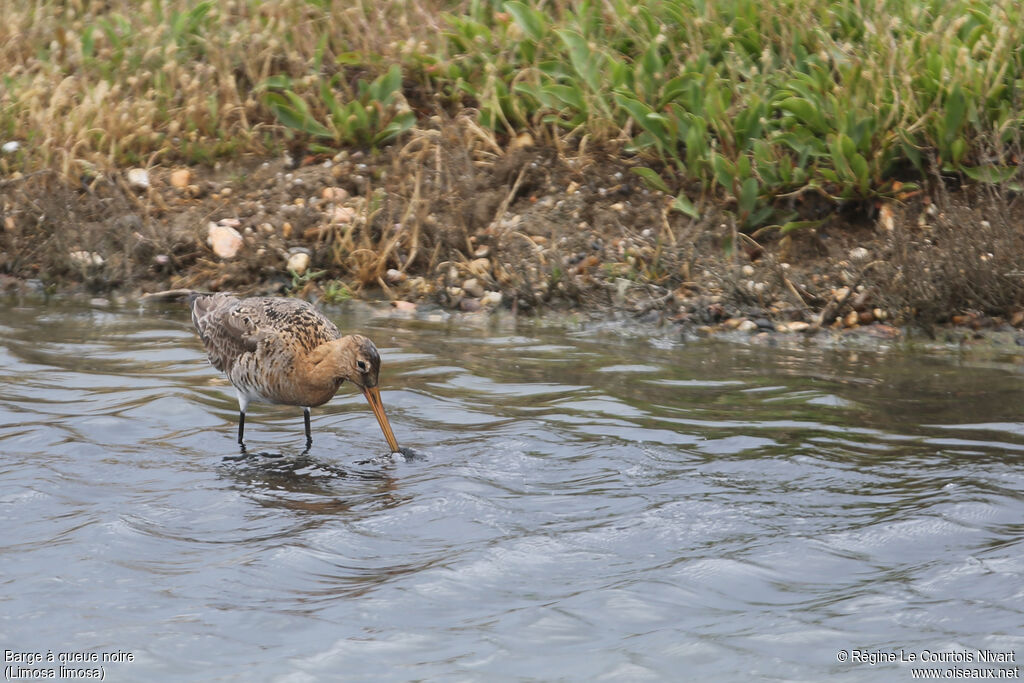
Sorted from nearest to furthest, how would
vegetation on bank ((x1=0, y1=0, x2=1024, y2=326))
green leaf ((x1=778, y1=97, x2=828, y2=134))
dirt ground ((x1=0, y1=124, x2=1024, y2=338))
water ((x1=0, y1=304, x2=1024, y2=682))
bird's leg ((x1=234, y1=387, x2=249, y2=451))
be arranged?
1. water ((x1=0, y1=304, x2=1024, y2=682))
2. bird's leg ((x1=234, y1=387, x2=249, y2=451))
3. dirt ground ((x1=0, y1=124, x2=1024, y2=338))
4. vegetation on bank ((x1=0, y1=0, x2=1024, y2=326))
5. green leaf ((x1=778, y1=97, x2=828, y2=134))

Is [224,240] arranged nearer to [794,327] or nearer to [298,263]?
[298,263]

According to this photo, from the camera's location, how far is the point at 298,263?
33.4 ft

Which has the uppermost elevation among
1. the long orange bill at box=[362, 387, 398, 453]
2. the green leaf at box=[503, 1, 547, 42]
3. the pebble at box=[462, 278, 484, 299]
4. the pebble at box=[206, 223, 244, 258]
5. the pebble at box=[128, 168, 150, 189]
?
the green leaf at box=[503, 1, 547, 42]

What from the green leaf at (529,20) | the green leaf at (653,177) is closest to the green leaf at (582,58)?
the green leaf at (529,20)

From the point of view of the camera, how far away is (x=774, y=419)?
272 inches

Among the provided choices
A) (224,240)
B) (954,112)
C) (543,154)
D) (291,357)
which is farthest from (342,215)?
(954,112)

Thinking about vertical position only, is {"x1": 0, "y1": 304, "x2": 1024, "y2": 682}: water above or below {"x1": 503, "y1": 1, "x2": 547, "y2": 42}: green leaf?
below

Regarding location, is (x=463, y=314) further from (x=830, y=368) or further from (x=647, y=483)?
(x=647, y=483)

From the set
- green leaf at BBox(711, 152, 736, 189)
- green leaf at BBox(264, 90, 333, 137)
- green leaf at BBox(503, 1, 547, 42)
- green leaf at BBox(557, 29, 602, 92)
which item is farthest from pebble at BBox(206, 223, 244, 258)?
green leaf at BBox(711, 152, 736, 189)

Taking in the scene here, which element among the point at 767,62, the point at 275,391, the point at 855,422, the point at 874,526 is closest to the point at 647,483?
the point at 874,526

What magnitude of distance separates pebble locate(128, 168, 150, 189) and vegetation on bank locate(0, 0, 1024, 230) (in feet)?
0.83

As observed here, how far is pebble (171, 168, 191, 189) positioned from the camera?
1126 cm

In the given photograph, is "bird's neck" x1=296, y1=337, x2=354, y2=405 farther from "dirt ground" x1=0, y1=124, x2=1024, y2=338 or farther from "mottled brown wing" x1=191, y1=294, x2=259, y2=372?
"dirt ground" x1=0, y1=124, x2=1024, y2=338

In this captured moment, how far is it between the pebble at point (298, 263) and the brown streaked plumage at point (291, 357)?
3.01 m
